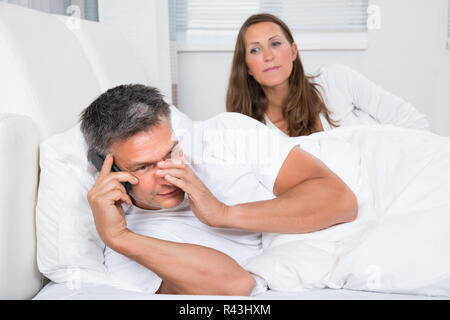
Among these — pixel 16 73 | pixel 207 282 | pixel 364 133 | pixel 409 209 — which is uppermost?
pixel 16 73

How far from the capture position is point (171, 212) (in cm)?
105

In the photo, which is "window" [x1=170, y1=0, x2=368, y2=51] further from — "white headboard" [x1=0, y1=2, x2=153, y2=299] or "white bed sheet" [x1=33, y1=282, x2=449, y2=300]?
"white bed sheet" [x1=33, y1=282, x2=449, y2=300]

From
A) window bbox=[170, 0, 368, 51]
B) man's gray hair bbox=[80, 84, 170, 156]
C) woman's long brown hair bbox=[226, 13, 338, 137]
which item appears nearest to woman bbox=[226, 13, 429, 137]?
woman's long brown hair bbox=[226, 13, 338, 137]

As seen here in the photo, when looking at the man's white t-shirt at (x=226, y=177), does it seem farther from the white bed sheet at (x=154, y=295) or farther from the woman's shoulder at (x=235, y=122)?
the white bed sheet at (x=154, y=295)

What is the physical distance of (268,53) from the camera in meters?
1.89

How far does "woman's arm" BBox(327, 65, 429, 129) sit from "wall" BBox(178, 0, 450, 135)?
823 millimetres

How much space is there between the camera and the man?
868mm

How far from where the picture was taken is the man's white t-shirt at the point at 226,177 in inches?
40.0

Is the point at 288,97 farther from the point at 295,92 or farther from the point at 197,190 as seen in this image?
the point at 197,190

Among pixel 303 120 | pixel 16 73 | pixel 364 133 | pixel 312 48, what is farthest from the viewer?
pixel 312 48

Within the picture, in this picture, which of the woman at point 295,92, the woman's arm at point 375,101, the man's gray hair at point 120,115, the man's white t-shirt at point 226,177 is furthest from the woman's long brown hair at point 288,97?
the man's gray hair at point 120,115

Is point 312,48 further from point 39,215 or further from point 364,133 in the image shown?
point 39,215
